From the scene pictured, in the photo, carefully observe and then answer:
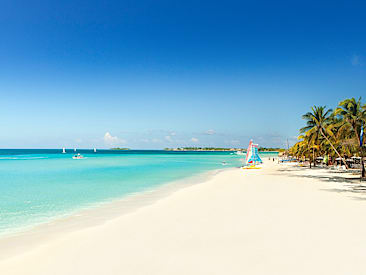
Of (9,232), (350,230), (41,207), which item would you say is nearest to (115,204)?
(41,207)

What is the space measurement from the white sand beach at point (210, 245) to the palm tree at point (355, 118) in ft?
37.9

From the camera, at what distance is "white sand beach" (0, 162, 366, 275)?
454cm

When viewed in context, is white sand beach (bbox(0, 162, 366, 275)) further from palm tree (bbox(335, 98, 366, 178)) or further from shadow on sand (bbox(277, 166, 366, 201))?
palm tree (bbox(335, 98, 366, 178))

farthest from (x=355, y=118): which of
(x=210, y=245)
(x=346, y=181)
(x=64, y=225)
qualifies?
(x=64, y=225)

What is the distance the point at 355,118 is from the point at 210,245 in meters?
18.3

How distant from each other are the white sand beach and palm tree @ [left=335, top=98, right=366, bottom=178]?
11549mm

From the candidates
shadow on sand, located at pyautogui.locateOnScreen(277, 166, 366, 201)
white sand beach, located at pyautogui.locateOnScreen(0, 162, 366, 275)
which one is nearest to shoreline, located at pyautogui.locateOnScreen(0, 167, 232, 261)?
white sand beach, located at pyautogui.locateOnScreen(0, 162, 366, 275)

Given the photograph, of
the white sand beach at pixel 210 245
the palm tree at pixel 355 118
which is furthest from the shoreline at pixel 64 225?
the palm tree at pixel 355 118

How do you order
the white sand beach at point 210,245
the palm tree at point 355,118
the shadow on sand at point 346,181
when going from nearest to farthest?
1. the white sand beach at point 210,245
2. the shadow on sand at point 346,181
3. the palm tree at point 355,118

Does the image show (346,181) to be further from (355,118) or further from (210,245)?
(210,245)

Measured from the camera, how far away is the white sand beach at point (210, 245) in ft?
14.9

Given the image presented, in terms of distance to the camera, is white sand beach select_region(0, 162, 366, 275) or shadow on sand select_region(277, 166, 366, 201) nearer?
white sand beach select_region(0, 162, 366, 275)

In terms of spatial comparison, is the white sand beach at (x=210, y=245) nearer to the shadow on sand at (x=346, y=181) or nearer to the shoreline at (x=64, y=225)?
the shoreline at (x=64, y=225)

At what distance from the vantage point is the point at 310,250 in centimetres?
526
